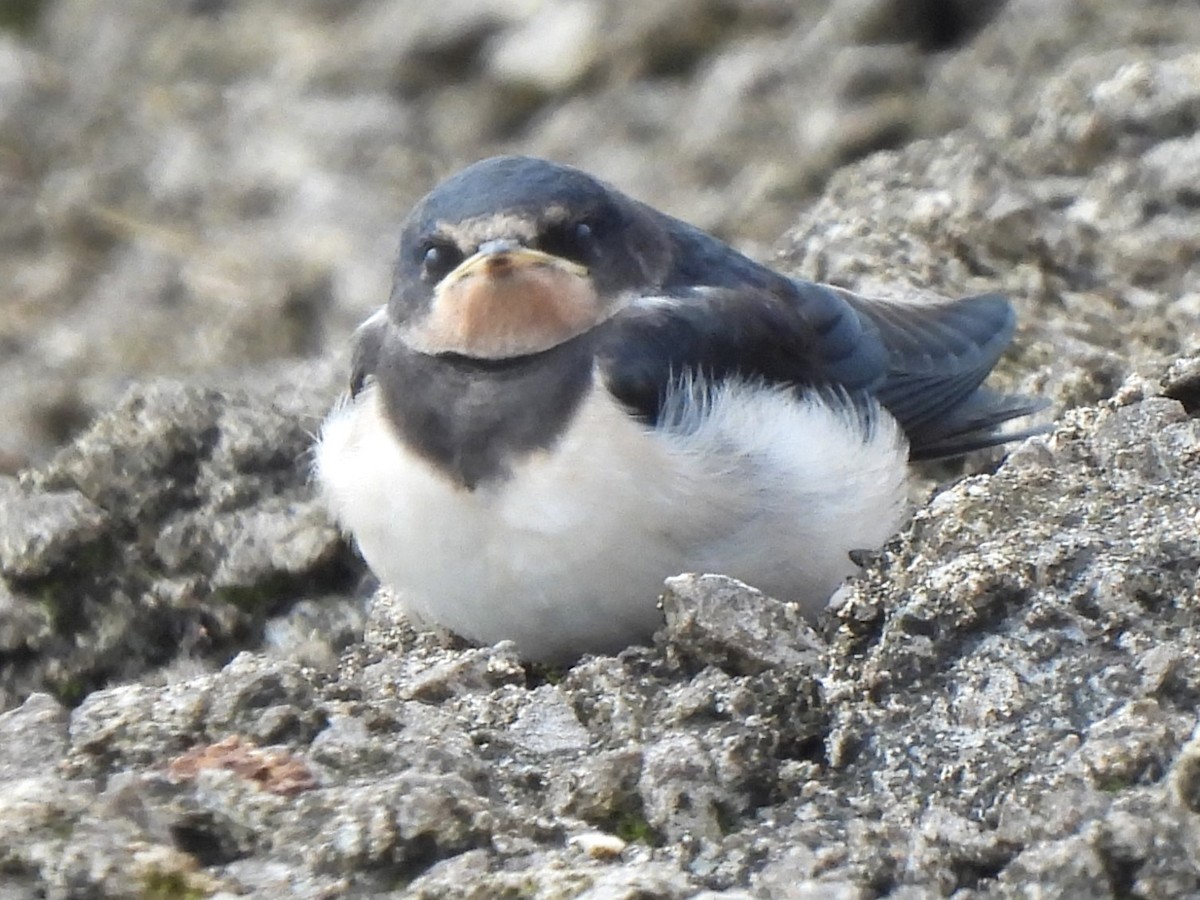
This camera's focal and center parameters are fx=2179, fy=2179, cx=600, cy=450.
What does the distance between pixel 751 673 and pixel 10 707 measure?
153cm

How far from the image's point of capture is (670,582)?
119 inches

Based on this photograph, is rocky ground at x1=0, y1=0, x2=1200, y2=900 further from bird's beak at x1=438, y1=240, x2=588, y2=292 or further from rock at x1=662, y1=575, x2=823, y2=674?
bird's beak at x1=438, y1=240, x2=588, y2=292

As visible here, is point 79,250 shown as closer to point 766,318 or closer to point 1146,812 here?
point 766,318

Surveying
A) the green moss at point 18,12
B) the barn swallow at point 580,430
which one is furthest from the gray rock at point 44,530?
the green moss at point 18,12

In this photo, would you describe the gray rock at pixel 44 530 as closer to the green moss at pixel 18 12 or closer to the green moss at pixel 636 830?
the green moss at pixel 636 830

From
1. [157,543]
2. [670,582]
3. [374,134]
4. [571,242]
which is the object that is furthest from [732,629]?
[374,134]

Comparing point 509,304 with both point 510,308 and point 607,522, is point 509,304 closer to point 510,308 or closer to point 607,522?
point 510,308

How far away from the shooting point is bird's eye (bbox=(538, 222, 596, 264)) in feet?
12.5

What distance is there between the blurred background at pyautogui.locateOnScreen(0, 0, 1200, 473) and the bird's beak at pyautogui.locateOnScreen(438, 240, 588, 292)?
63.1 inches

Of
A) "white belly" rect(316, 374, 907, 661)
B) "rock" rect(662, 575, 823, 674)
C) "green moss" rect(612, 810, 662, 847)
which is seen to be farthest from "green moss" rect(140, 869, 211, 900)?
"white belly" rect(316, 374, 907, 661)

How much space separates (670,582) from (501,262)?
0.86 metres

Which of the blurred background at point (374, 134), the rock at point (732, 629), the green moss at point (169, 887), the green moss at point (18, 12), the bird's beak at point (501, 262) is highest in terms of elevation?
the green moss at point (18, 12)

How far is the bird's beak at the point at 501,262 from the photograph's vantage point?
3.66m

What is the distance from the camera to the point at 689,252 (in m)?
4.11
